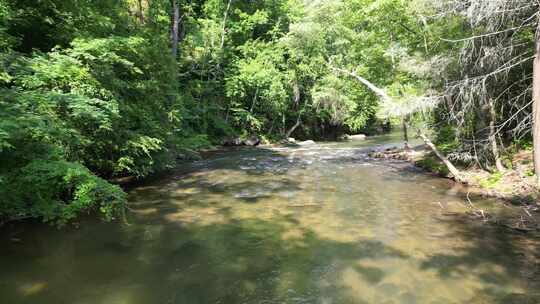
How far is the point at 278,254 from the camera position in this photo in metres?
6.68

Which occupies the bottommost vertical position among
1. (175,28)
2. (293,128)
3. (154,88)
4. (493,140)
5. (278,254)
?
(278,254)

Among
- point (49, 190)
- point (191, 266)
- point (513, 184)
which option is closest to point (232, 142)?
point (513, 184)

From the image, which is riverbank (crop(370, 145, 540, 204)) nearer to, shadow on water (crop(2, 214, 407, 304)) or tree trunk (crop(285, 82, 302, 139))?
shadow on water (crop(2, 214, 407, 304))

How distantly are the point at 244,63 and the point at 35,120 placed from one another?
23.8m

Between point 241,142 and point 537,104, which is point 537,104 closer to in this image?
point 537,104

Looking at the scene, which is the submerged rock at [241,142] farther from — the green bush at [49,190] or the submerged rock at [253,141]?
the green bush at [49,190]

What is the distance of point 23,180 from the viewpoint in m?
5.96

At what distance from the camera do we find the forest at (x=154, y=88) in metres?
Result: 6.45

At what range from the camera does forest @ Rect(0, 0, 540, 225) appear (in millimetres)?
6445

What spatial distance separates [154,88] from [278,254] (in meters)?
7.86

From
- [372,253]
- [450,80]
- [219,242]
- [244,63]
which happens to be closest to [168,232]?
[219,242]

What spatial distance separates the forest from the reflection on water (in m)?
0.81

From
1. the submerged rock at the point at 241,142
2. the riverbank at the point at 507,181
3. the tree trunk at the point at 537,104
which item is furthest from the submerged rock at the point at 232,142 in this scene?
the tree trunk at the point at 537,104

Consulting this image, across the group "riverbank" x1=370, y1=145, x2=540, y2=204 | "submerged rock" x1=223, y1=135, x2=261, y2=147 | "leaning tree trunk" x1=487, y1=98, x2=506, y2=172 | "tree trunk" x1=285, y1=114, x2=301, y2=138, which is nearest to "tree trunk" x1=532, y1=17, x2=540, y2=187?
"riverbank" x1=370, y1=145, x2=540, y2=204
